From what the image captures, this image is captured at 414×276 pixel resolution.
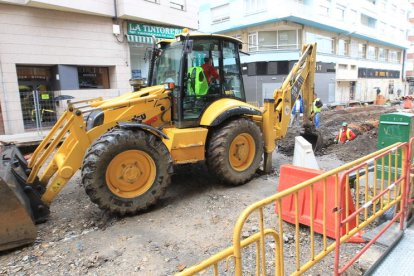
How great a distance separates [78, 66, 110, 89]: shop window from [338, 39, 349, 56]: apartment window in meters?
23.1

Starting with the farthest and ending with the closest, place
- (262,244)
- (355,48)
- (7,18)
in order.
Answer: (355,48), (7,18), (262,244)

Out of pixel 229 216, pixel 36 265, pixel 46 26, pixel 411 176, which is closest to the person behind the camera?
pixel 36 265

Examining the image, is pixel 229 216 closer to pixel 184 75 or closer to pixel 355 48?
pixel 184 75

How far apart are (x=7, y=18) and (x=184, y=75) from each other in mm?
9608

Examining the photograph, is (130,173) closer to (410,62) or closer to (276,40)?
(276,40)

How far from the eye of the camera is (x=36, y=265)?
3.44 meters

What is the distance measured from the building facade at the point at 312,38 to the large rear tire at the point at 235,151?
62.3 feet

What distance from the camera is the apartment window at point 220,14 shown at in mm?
26750

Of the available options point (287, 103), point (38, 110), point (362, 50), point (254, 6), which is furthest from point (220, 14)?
point (287, 103)

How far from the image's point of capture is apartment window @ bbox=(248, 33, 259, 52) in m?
24.6

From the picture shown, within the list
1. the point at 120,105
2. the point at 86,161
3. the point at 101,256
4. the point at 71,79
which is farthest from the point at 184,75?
the point at 71,79

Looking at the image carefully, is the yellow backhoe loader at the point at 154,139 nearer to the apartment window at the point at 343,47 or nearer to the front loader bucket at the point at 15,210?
the front loader bucket at the point at 15,210

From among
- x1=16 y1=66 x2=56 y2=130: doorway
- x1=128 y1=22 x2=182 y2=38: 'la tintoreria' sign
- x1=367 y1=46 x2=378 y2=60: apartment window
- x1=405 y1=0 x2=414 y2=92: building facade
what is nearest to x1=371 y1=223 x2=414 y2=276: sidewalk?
x1=16 y1=66 x2=56 y2=130: doorway

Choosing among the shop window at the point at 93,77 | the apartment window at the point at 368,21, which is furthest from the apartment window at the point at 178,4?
the apartment window at the point at 368,21
